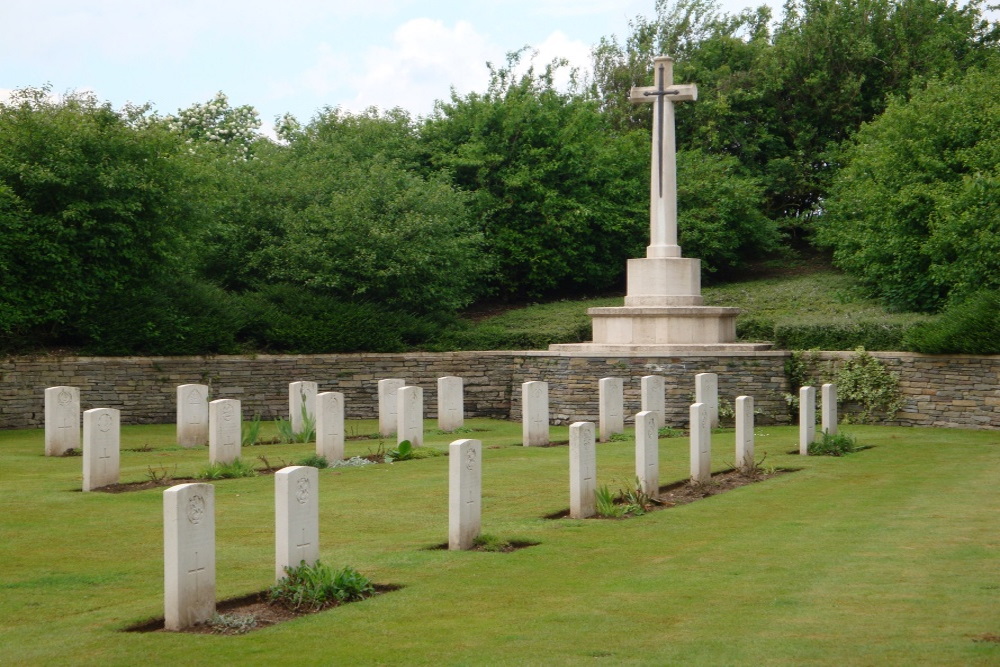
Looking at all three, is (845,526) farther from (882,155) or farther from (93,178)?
(882,155)

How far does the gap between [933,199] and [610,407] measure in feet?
33.2

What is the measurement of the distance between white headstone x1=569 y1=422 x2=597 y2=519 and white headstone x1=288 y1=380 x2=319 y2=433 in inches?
295

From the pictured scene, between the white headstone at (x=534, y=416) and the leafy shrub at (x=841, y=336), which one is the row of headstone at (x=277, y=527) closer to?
the white headstone at (x=534, y=416)

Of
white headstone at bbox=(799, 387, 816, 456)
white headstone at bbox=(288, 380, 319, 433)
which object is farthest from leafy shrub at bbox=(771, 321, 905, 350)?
white headstone at bbox=(288, 380, 319, 433)

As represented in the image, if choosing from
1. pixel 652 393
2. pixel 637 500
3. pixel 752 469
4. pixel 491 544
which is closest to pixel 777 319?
pixel 652 393

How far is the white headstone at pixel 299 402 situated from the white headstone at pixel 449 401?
80.9 inches

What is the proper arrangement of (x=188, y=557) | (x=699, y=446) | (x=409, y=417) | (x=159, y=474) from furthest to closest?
(x=409, y=417) < (x=159, y=474) < (x=699, y=446) < (x=188, y=557)

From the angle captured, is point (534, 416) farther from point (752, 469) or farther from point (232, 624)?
point (232, 624)

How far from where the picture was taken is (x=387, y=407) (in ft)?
55.0

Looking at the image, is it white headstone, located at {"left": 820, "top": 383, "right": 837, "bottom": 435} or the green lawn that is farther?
white headstone, located at {"left": 820, "top": 383, "right": 837, "bottom": 435}

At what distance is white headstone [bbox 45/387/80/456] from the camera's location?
577 inches

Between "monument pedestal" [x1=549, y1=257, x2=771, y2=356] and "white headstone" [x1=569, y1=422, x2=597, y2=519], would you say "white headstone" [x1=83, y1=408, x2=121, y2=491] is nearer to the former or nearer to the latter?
"white headstone" [x1=569, y1=422, x2=597, y2=519]

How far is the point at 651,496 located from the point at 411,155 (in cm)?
1919

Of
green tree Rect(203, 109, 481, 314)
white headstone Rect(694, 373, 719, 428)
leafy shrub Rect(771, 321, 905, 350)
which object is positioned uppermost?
green tree Rect(203, 109, 481, 314)
